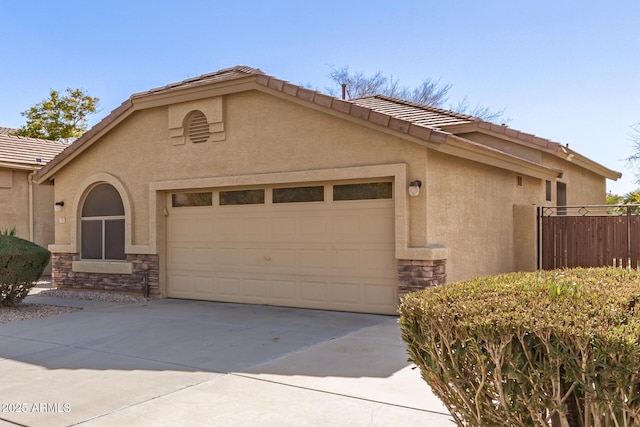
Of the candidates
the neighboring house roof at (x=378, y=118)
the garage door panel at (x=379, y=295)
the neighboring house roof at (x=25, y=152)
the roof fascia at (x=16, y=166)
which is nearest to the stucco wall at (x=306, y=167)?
the neighboring house roof at (x=378, y=118)

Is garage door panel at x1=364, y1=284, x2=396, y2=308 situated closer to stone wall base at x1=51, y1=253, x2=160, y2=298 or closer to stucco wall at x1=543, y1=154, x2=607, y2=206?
stone wall base at x1=51, y1=253, x2=160, y2=298

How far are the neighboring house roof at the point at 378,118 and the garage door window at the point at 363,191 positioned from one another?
1.05 m

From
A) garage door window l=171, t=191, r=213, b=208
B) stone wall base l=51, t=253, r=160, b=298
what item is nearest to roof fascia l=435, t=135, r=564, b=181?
garage door window l=171, t=191, r=213, b=208

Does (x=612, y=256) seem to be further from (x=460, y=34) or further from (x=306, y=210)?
(x=460, y=34)

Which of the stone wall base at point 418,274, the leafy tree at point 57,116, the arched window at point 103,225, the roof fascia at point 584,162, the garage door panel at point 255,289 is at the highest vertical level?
the leafy tree at point 57,116

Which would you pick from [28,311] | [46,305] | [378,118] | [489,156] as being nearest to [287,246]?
[378,118]

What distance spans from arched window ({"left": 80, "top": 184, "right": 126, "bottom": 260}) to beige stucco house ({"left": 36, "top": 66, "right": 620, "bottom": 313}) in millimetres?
Answer: 34

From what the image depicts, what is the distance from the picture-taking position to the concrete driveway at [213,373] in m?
5.37

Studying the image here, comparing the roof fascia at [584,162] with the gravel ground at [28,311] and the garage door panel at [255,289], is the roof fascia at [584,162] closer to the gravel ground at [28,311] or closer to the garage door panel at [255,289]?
the garage door panel at [255,289]

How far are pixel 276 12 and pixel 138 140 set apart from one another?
27.2ft

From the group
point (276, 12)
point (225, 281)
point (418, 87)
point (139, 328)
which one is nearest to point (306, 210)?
point (225, 281)

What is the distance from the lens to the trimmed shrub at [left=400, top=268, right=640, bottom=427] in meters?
2.95

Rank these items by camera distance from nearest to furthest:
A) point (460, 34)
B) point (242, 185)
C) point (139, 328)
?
point (139, 328)
point (242, 185)
point (460, 34)

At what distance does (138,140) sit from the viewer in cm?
1366
